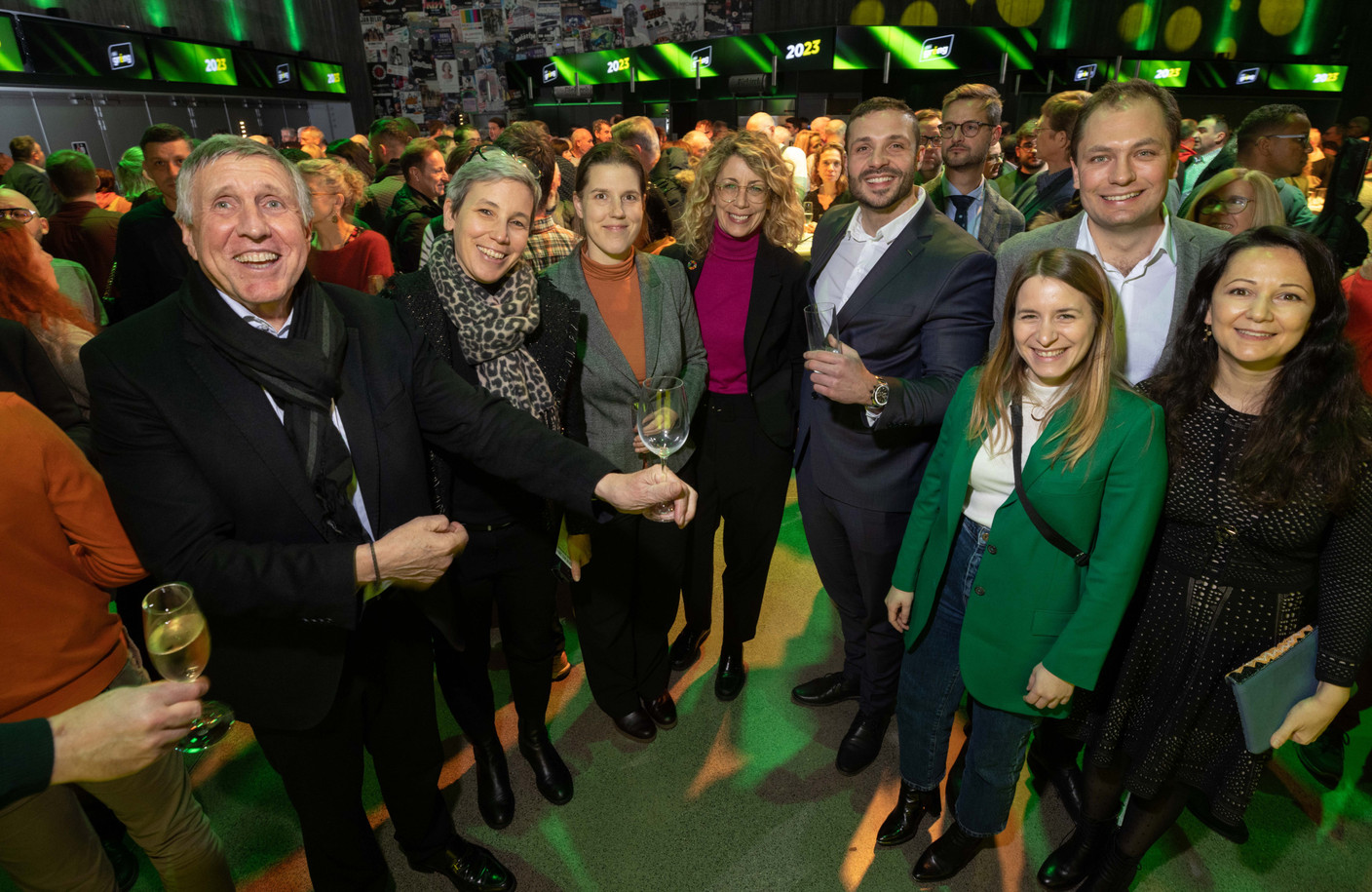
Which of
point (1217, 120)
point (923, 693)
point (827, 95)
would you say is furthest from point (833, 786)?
point (827, 95)

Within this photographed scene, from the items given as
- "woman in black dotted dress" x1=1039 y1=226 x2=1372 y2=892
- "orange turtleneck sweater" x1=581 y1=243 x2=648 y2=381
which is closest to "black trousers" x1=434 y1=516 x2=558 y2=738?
"orange turtleneck sweater" x1=581 y1=243 x2=648 y2=381

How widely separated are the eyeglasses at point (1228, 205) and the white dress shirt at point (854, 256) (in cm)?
123

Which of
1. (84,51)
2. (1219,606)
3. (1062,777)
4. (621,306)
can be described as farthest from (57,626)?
(84,51)

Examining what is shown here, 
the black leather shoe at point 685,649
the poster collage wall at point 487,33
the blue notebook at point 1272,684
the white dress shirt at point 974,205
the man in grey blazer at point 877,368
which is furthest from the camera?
the poster collage wall at point 487,33

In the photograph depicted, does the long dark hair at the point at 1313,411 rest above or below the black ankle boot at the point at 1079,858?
above

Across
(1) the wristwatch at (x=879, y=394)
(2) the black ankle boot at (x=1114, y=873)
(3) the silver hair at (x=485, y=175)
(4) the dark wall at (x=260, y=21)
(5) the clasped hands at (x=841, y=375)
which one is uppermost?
(4) the dark wall at (x=260, y=21)

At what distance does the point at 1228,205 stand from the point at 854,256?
1421mm

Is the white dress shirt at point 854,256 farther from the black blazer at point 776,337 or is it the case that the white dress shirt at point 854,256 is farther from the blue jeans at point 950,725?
the blue jeans at point 950,725

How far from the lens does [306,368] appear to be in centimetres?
139

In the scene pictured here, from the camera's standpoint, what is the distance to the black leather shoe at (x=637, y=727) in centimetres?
262

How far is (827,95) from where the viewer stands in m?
12.3

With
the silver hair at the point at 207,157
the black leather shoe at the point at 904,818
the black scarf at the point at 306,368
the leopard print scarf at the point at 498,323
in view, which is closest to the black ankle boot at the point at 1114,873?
the black leather shoe at the point at 904,818

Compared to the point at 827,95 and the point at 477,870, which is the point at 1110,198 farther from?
the point at 827,95

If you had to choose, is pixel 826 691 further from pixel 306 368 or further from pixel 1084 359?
pixel 306 368
